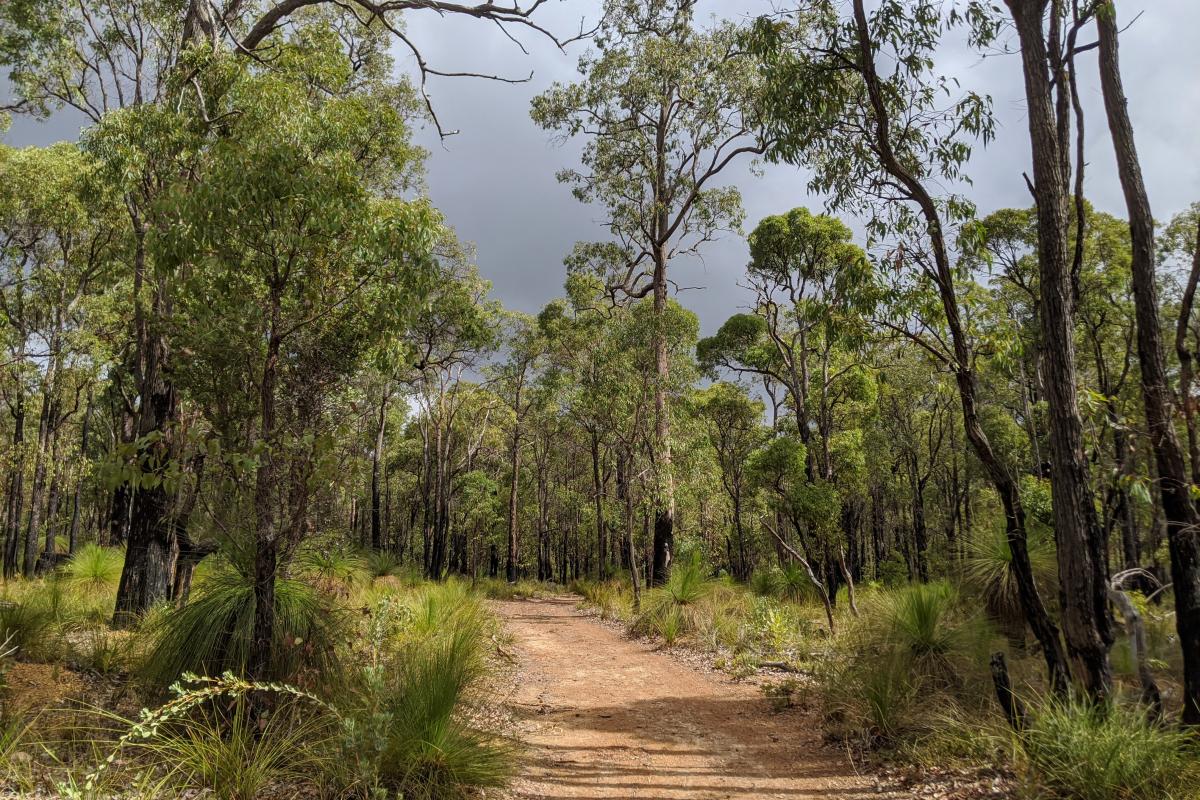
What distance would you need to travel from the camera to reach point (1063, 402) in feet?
Result: 16.1

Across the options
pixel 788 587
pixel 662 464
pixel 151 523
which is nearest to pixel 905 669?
pixel 151 523

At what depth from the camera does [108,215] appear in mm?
13227

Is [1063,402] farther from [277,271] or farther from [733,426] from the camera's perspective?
[733,426]

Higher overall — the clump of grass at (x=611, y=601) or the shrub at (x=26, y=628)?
the shrub at (x=26, y=628)

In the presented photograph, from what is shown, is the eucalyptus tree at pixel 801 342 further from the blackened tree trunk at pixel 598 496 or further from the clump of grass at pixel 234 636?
the clump of grass at pixel 234 636

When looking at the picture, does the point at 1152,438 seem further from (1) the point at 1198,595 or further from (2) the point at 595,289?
(2) the point at 595,289

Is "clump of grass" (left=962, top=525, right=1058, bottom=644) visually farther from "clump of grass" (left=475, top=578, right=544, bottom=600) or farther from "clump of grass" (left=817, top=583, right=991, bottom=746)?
"clump of grass" (left=475, top=578, right=544, bottom=600)

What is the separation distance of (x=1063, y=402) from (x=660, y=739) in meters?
4.34

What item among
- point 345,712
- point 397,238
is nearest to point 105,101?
point 397,238

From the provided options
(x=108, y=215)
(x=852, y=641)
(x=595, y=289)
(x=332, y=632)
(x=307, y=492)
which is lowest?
(x=852, y=641)

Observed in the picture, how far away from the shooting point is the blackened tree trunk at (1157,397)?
15.5 ft

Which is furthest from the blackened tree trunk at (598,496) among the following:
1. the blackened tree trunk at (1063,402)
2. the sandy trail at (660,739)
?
the blackened tree trunk at (1063,402)

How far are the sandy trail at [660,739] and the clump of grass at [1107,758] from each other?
1.12m

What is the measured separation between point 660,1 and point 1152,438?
17293 millimetres
